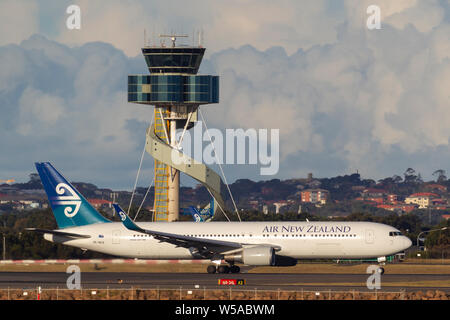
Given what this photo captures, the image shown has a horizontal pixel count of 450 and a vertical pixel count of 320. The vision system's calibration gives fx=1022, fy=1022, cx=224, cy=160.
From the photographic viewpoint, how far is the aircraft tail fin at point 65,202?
239ft

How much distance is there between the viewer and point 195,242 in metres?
67.8

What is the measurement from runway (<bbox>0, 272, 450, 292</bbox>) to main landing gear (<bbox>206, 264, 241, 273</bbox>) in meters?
0.80

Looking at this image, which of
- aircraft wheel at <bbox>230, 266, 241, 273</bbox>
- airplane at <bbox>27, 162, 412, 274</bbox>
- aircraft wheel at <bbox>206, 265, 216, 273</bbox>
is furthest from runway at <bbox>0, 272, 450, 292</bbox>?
airplane at <bbox>27, 162, 412, 274</bbox>

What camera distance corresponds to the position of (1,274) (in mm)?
67750

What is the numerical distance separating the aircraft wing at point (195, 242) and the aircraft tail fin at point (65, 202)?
175 inches

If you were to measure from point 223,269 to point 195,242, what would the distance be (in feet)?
8.85

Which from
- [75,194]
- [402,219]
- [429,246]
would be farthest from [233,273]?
[402,219]

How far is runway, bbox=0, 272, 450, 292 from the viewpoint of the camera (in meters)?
55.7

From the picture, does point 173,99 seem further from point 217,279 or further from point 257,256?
point 217,279

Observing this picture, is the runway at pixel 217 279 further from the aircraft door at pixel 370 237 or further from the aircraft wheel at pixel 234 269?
the aircraft door at pixel 370 237

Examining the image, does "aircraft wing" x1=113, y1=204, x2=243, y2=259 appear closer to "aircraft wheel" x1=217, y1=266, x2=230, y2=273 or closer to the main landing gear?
the main landing gear

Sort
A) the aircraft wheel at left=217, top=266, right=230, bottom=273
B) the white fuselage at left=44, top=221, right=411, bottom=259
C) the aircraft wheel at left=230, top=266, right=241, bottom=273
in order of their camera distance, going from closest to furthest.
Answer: the white fuselage at left=44, top=221, right=411, bottom=259
the aircraft wheel at left=217, top=266, right=230, bottom=273
the aircraft wheel at left=230, top=266, right=241, bottom=273

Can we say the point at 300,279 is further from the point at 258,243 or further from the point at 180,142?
the point at 180,142

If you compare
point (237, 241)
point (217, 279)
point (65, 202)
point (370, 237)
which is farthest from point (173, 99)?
point (217, 279)
